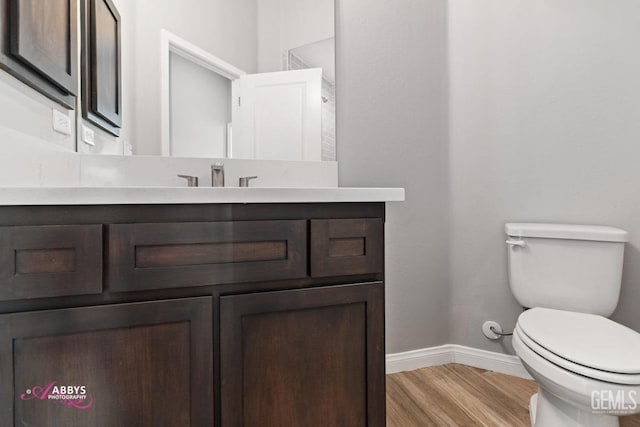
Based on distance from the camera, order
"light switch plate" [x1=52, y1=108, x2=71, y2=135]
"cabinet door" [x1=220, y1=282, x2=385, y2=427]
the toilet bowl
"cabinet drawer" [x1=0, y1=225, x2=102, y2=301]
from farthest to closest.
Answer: "light switch plate" [x1=52, y1=108, x2=71, y2=135]
the toilet bowl
"cabinet door" [x1=220, y1=282, x2=385, y2=427]
"cabinet drawer" [x1=0, y1=225, x2=102, y2=301]

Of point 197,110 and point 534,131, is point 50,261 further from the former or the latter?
point 534,131

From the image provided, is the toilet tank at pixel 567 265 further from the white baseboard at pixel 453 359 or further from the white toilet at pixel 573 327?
the white baseboard at pixel 453 359

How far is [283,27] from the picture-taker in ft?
5.00

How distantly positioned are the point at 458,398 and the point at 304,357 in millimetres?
1058

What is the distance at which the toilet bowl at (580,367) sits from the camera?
3.01 feet

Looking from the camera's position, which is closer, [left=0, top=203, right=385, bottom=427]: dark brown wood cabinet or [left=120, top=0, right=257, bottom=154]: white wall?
[left=0, top=203, right=385, bottom=427]: dark brown wood cabinet

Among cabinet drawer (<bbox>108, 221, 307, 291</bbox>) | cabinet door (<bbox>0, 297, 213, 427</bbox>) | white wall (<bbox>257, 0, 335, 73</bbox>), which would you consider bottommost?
cabinet door (<bbox>0, 297, 213, 427</bbox>)

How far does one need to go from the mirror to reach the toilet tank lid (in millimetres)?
939

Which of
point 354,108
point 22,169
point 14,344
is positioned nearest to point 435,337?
point 354,108

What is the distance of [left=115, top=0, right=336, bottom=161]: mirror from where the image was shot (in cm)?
134

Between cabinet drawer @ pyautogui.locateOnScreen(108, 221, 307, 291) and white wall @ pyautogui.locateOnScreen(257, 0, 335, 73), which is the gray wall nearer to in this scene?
white wall @ pyautogui.locateOnScreen(257, 0, 335, 73)

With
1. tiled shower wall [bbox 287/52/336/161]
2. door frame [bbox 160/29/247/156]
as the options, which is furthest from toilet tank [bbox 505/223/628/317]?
door frame [bbox 160/29/247/156]

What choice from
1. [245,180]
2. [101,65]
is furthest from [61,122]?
[245,180]

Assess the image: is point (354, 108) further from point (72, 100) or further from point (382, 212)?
point (72, 100)
